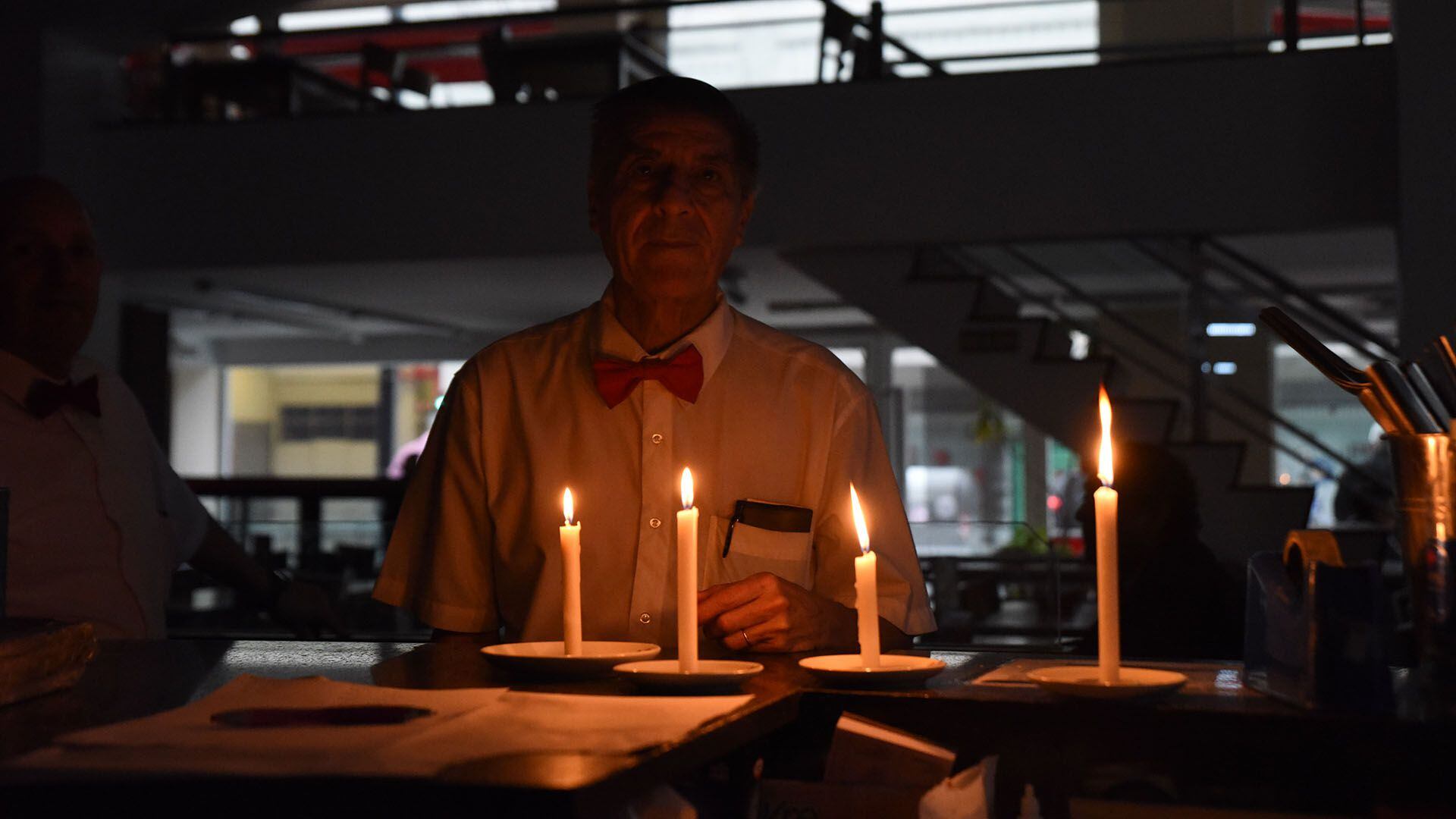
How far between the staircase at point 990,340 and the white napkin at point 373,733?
5874 millimetres

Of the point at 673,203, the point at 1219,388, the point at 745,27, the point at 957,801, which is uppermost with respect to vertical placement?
the point at 745,27

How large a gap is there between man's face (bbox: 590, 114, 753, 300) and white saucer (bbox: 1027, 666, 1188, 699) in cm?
89

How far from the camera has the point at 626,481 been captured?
194 cm

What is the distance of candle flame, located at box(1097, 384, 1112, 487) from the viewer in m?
1.07

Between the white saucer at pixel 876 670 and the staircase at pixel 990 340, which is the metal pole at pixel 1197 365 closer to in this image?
the staircase at pixel 990 340

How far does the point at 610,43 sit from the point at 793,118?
113cm

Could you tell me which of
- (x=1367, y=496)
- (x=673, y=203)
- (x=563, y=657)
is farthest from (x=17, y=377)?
(x=1367, y=496)

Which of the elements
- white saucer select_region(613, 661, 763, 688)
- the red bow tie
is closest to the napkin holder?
white saucer select_region(613, 661, 763, 688)

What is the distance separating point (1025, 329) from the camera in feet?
24.3

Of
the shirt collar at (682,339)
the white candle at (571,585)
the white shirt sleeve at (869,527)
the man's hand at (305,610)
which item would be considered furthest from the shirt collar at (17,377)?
the white candle at (571,585)

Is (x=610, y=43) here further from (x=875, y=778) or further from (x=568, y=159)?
(x=875, y=778)

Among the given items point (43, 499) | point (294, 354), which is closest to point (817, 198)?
point (43, 499)

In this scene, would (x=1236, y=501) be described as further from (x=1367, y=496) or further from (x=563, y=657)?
(x=563, y=657)

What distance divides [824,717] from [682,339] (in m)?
0.85
